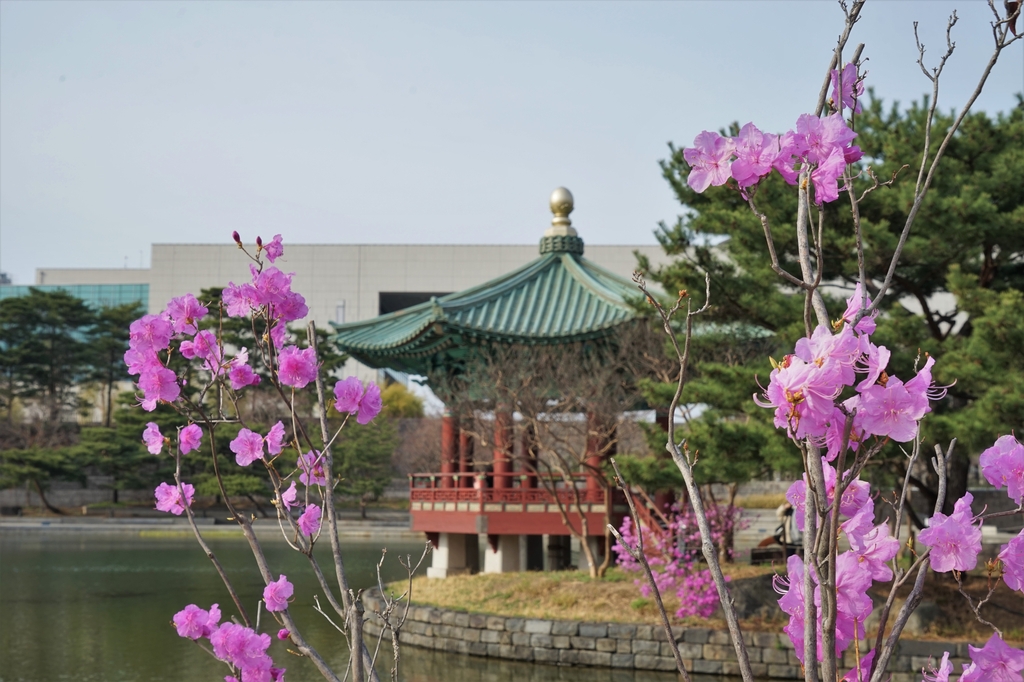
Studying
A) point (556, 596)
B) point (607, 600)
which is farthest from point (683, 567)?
point (556, 596)

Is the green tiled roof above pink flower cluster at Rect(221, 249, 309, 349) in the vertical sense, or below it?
above

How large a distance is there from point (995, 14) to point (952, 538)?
0.85 m

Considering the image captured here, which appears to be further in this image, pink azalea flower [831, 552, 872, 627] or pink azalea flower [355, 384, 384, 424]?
pink azalea flower [355, 384, 384, 424]

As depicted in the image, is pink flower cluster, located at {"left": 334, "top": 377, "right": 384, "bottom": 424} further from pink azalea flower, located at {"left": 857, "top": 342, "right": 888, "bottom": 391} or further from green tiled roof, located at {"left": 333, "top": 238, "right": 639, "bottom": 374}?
green tiled roof, located at {"left": 333, "top": 238, "right": 639, "bottom": 374}

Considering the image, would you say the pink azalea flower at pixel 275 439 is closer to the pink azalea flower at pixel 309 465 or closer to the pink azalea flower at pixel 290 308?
the pink azalea flower at pixel 309 465

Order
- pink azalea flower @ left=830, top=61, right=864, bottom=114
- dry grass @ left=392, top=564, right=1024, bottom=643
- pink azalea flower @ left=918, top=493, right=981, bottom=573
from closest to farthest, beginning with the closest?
pink azalea flower @ left=918, top=493, right=981, bottom=573 < pink azalea flower @ left=830, top=61, right=864, bottom=114 < dry grass @ left=392, top=564, right=1024, bottom=643

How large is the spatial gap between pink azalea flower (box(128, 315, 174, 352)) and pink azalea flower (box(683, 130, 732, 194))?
52.9 inches

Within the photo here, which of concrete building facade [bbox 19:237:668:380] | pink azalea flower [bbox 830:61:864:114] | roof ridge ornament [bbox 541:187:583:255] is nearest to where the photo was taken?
pink azalea flower [bbox 830:61:864:114]

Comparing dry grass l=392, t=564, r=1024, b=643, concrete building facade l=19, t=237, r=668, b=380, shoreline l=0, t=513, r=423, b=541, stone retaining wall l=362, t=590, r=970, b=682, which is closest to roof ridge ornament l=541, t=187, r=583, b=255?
dry grass l=392, t=564, r=1024, b=643

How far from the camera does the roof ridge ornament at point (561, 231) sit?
13.9 meters

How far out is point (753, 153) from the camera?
5.24 feet

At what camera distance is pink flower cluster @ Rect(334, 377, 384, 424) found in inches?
93.6

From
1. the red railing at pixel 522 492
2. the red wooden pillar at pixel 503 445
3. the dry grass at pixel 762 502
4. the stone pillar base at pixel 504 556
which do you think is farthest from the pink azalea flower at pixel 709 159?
the dry grass at pixel 762 502

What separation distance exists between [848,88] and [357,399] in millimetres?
1242
